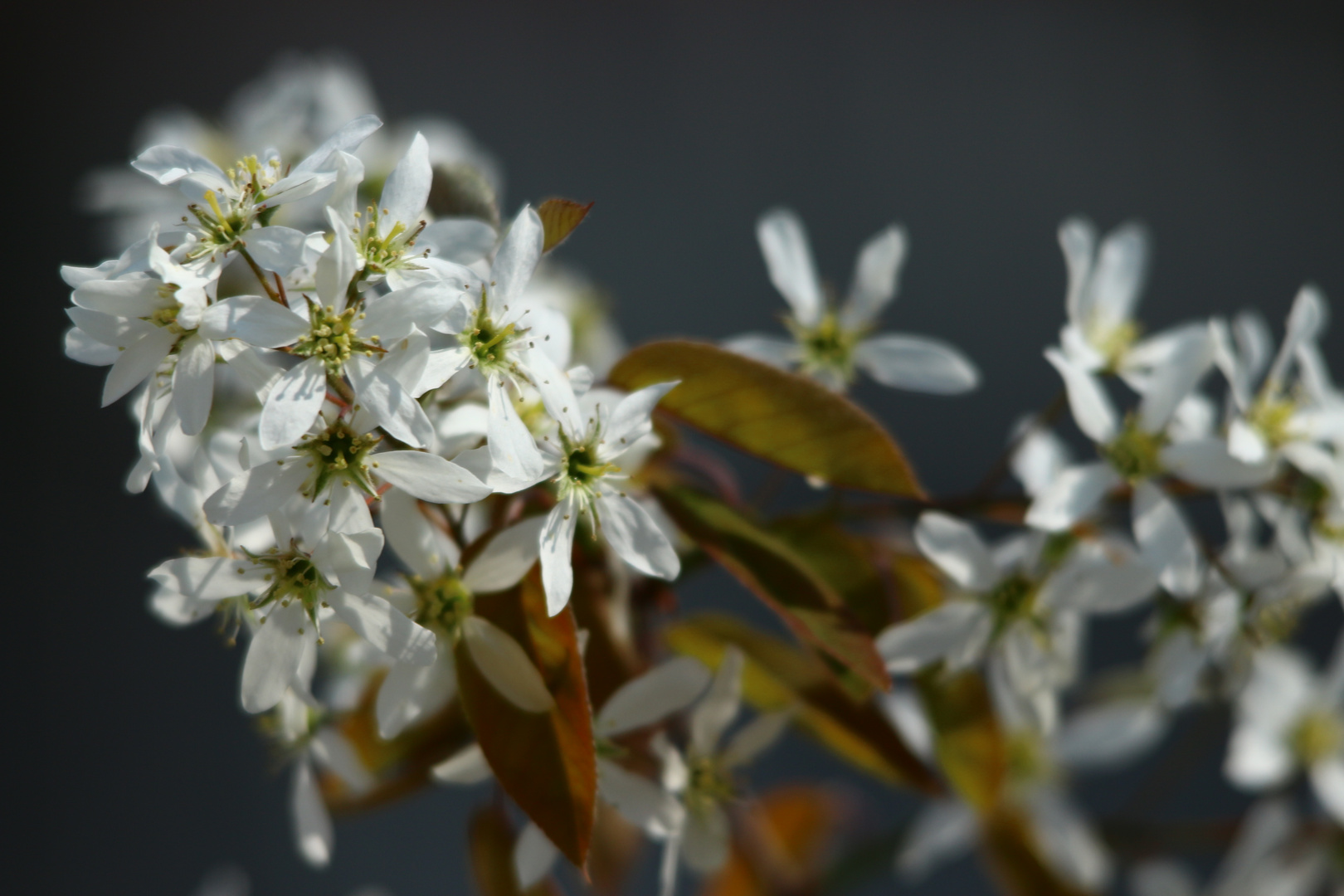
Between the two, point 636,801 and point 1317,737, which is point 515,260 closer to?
point 636,801

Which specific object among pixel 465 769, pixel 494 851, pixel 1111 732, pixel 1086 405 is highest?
pixel 1086 405

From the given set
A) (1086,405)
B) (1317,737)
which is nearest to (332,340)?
(1086,405)

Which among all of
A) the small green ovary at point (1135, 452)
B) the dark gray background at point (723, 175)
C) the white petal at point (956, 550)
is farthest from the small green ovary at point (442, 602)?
the dark gray background at point (723, 175)

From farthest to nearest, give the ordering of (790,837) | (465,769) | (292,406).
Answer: (790,837), (465,769), (292,406)

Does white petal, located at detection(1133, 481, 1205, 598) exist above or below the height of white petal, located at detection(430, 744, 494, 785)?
above

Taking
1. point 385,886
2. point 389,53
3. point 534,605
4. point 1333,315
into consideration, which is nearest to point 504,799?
point 534,605

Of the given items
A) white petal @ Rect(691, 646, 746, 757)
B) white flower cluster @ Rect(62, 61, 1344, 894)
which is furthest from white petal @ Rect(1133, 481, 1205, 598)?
white petal @ Rect(691, 646, 746, 757)

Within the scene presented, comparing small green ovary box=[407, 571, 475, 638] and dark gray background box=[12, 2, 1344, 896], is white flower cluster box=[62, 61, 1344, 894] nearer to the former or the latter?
small green ovary box=[407, 571, 475, 638]
